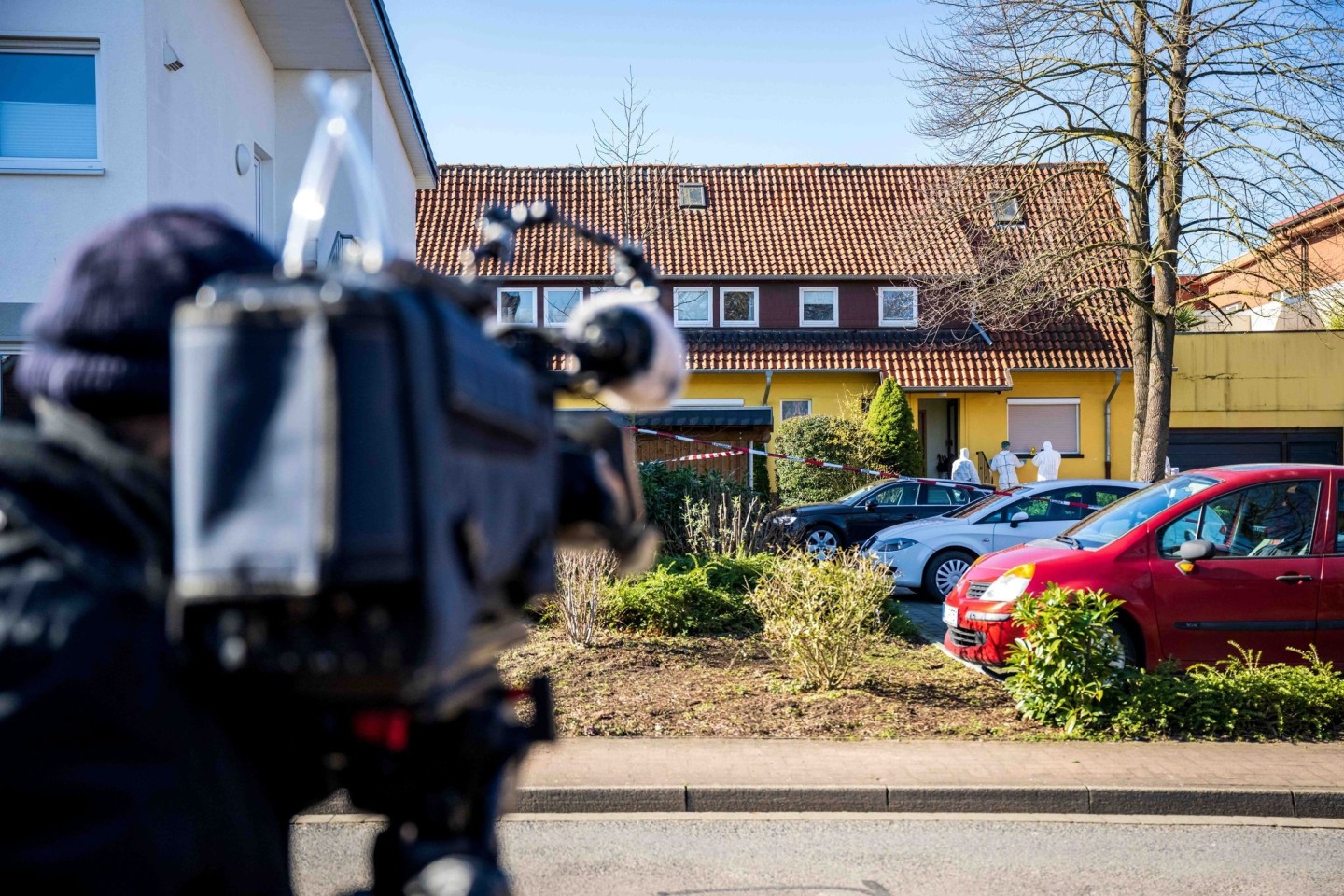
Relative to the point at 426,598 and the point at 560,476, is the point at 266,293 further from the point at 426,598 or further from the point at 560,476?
the point at 560,476

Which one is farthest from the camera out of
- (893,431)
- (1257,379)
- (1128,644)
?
(1257,379)

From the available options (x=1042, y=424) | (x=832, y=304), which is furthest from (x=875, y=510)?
(x=1042, y=424)

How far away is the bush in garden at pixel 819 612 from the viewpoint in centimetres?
848

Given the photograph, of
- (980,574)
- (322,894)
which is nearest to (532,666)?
(980,574)

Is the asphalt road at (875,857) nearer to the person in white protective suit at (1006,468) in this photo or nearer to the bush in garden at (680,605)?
the bush in garden at (680,605)

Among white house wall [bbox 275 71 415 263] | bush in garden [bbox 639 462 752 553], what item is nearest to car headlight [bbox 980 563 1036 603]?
bush in garden [bbox 639 462 752 553]

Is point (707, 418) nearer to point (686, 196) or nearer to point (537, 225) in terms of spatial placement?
point (686, 196)

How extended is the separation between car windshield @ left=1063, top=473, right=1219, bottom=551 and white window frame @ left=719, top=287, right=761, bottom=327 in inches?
913

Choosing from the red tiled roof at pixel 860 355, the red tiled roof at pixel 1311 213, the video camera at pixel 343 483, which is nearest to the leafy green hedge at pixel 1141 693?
the video camera at pixel 343 483

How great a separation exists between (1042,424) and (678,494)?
19583 millimetres

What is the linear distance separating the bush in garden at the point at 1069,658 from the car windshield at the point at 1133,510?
1146 millimetres

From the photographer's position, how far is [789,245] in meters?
33.4

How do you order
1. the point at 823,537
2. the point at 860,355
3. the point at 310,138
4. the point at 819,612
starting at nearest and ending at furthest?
the point at 819,612
the point at 310,138
the point at 823,537
the point at 860,355

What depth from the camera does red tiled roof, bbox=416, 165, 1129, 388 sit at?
31188 mm
